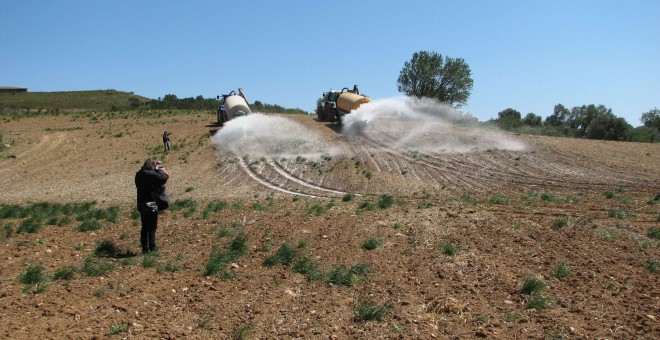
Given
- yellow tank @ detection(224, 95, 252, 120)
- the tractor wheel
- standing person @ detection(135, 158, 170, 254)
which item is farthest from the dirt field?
the tractor wheel

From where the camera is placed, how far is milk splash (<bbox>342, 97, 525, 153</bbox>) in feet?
100

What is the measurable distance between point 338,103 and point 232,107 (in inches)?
315

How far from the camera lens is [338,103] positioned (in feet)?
130

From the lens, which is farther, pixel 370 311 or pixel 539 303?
pixel 539 303

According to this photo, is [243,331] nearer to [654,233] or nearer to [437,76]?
[654,233]

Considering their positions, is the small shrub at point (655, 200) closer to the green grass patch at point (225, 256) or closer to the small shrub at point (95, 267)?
the green grass patch at point (225, 256)

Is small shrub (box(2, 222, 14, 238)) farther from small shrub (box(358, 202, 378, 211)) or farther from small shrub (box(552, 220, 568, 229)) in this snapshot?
small shrub (box(552, 220, 568, 229))

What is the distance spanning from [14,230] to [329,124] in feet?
95.3

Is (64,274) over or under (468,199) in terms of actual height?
under

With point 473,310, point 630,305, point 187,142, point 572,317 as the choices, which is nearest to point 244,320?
point 473,310

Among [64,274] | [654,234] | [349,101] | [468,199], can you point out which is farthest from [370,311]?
[349,101]

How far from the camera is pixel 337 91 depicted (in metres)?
40.8

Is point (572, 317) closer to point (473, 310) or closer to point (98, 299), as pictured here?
point (473, 310)

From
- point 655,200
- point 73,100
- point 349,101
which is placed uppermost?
point 73,100
